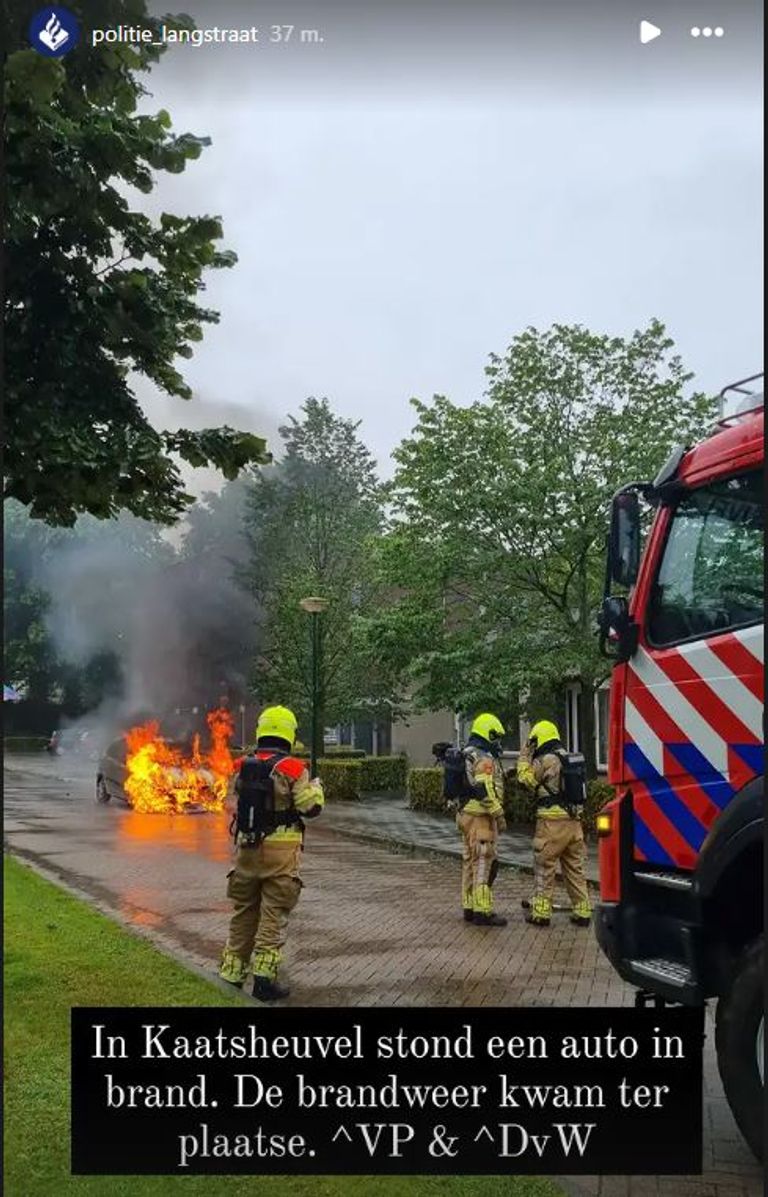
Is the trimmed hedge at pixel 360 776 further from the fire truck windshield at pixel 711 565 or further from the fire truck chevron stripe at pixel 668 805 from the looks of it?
the fire truck windshield at pixel 711 565

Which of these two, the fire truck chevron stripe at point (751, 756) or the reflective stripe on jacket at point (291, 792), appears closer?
the fire truck chevron stripe at point (751, 756)

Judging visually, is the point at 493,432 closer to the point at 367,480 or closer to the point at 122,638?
the point at 367,480

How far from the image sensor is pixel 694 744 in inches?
133

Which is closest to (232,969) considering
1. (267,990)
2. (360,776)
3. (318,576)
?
(267,990)

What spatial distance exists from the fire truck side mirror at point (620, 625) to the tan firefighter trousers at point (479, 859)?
4.41 meters

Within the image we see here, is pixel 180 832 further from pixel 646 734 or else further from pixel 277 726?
pixel 646 734

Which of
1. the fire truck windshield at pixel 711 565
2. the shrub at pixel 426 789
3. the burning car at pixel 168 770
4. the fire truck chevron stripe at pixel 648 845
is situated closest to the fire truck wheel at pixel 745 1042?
the fire truck chevron stripe at pixel 648 845

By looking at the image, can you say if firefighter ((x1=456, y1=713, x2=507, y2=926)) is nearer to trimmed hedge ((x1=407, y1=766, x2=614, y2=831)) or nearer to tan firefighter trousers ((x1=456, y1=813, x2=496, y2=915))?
tan firefighter trousers ((x1=456, y1=813, x2=496, y2=915))

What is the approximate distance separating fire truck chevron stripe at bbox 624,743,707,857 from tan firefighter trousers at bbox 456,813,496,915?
444 centimetres

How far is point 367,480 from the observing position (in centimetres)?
1127

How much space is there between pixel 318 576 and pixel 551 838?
7119 millimetres

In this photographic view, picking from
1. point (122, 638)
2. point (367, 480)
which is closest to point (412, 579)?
point (367, 480)

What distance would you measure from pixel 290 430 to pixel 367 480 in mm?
6576

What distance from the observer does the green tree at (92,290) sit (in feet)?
10.3
